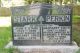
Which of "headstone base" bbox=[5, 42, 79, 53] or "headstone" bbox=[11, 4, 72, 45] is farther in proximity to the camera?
"headstone" bbox=[11, 4, 72, 45]

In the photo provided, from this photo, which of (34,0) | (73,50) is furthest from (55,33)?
(34,0)

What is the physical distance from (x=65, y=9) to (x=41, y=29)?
2.49ft

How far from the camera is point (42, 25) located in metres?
6.58

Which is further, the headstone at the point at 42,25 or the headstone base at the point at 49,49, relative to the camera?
the headstone at the point at 42,25

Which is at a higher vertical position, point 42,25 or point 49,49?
point 42,25

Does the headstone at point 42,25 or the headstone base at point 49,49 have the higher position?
the headstone at point 42,25

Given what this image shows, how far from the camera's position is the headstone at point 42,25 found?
21.5ft

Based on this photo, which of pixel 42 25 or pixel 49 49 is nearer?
pixel 49 49

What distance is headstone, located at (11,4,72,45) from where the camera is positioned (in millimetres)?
6547

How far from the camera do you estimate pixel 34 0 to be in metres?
14.9

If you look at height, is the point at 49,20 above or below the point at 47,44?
above

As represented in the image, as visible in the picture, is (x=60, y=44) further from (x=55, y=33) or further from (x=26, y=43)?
(x=26, y=43)

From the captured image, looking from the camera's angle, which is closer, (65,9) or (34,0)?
(65,9)

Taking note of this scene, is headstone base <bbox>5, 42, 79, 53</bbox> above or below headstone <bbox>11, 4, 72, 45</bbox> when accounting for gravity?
below
